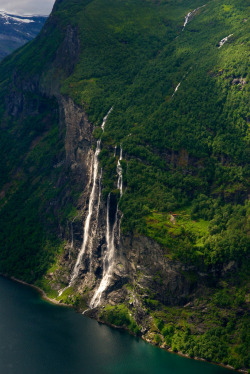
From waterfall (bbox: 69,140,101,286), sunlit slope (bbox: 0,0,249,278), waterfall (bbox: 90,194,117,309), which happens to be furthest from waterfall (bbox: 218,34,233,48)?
waterfall (bbox: 90,194,117,309)

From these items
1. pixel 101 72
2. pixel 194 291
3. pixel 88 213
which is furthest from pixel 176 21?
pixel 194 291

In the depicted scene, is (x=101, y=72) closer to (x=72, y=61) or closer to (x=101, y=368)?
(x=72, y=61)

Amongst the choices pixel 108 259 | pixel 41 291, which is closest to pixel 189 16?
pixel 108 259

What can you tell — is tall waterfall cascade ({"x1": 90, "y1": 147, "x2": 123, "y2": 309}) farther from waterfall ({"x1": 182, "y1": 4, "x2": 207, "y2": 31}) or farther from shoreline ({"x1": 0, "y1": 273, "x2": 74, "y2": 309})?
waterfall ({"x1": 182, "y1": 4, "x2": 207, "y2": 31})

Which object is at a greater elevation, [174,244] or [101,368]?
[174,244]

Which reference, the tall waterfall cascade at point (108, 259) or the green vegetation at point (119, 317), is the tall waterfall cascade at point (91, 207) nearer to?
the tall waterfall cascade at point (108, 259)

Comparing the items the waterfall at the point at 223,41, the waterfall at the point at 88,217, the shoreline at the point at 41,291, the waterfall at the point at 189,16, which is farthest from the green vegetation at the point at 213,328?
the waterfall at the point at 189,16

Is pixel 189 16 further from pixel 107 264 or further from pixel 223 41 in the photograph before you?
pixel 107 264
